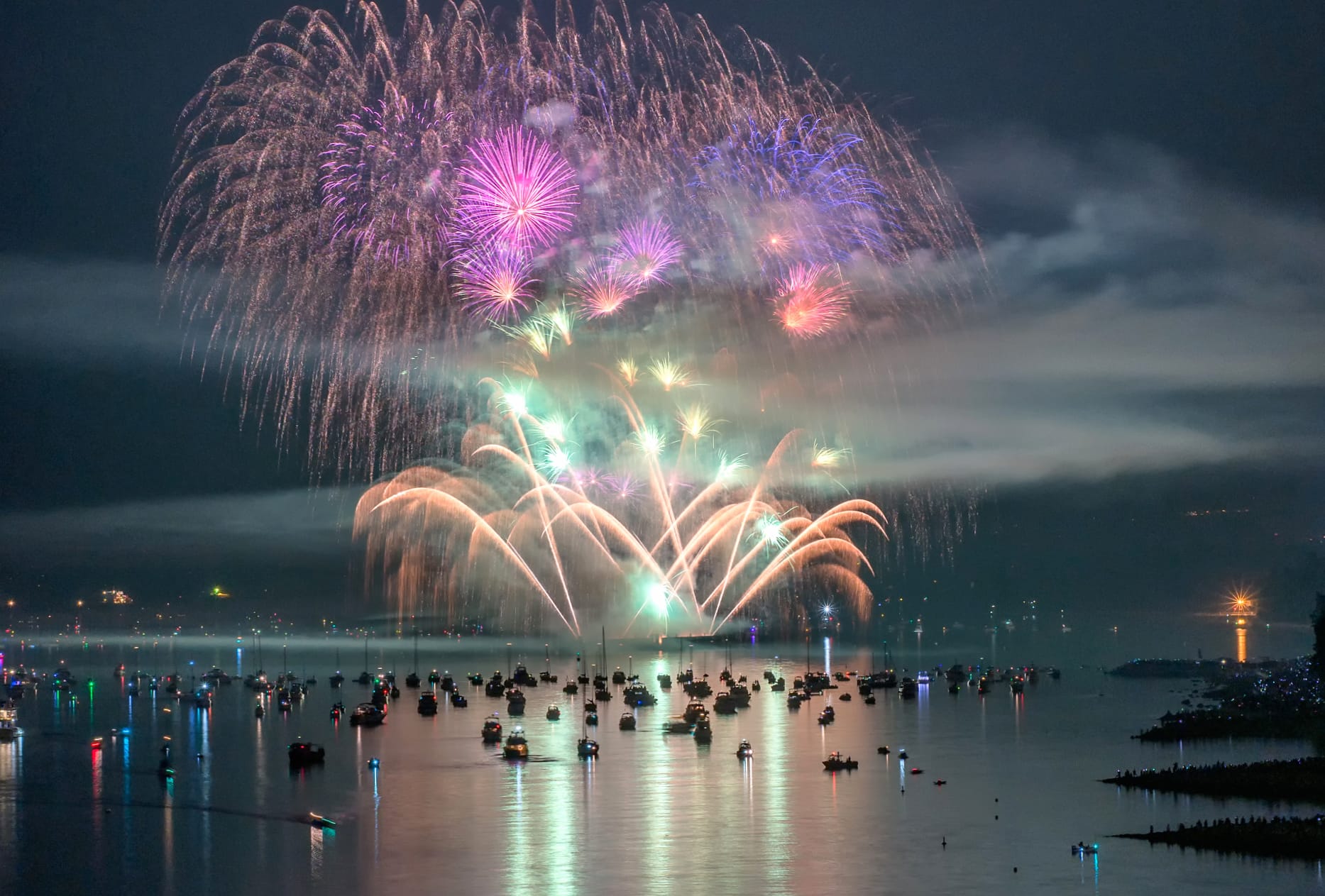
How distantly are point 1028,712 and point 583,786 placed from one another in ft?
178

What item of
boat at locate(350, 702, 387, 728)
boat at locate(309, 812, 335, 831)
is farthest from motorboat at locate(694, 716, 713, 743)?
boat at locate(309, 812, 335, 831)

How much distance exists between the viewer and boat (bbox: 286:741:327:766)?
76750 millimetres

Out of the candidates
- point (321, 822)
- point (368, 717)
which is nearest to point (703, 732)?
point (368, 717)

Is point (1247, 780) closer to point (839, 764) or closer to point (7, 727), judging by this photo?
point (839, 764)

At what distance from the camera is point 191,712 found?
116750 millimetres

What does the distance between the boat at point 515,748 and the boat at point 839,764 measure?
59.7 feet

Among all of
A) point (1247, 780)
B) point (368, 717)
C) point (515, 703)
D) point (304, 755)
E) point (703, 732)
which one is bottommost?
point (515, 703)

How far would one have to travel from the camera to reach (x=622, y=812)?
59.1m

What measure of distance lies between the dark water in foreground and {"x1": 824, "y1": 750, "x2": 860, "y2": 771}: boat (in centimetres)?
131

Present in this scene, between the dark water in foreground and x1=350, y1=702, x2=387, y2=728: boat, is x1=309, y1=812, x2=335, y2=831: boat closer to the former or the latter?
the dark water in foreground

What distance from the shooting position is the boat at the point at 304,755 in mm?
76750

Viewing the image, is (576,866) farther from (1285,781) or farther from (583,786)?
(1285,781)

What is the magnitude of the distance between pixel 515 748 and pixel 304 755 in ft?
41.2

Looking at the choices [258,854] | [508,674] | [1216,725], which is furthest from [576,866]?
[508,674]
